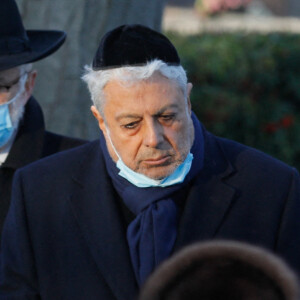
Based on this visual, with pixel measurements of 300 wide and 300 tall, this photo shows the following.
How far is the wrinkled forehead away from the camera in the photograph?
3702mm

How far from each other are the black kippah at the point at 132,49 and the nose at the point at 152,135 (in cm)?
23

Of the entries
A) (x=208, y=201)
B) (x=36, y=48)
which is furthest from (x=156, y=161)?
(x=36, y=48)

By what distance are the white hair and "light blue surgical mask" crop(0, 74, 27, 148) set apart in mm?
890

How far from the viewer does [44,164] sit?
3.21 meters

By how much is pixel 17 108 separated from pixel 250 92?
3.54 metres

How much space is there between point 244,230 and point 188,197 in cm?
25

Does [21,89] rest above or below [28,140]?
above

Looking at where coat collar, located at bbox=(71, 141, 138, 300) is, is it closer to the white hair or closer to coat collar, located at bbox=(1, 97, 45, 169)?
the white hair

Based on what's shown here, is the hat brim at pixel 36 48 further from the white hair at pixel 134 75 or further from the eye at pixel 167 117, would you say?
the eye at pixel 167 117

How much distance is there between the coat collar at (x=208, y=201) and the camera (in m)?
2.89

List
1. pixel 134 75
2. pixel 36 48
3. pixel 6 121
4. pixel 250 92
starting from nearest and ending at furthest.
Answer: pixel 134 75 → pixel 6 121 → pixel 36 48 → pixel 250 92

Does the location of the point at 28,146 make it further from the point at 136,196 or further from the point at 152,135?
the point at 152,135

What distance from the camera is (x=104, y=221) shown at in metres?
2.99

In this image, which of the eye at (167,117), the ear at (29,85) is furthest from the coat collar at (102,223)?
the ear at (29,85)
